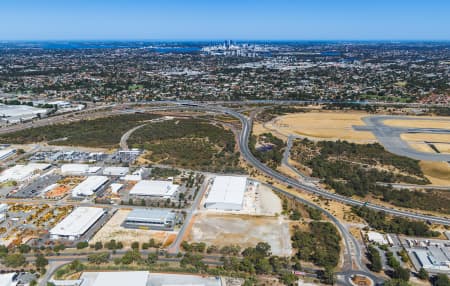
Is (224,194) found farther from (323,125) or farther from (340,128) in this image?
(323,125)

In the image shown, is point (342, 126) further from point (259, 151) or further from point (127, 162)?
point (127, 162)

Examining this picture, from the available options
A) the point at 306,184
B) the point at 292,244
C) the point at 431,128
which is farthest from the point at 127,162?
the point at 431,128

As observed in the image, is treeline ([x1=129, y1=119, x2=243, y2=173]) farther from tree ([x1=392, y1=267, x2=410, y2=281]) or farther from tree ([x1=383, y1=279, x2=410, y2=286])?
tree ([x1=383, y1=279, x2=410, y2=286])

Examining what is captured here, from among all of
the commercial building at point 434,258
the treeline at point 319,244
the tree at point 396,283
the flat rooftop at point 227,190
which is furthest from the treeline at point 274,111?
the tree at point 396,283

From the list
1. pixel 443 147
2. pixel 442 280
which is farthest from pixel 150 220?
pixel 443 147

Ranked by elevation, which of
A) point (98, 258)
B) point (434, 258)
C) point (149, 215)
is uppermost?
point (149, 215)

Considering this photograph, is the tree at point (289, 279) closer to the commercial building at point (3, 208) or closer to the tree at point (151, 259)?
the tree at point (151, 259)

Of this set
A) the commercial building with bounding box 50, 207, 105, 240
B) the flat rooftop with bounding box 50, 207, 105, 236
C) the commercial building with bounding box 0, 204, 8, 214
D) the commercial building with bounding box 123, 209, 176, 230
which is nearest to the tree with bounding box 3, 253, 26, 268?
the commercial building with bounding box 50, 207, 105, 240

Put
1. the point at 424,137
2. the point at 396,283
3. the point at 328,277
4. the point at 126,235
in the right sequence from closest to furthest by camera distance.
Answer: the point at 396,283 < the point at 328,277 < the point at 126,235 < the point at 424,137
